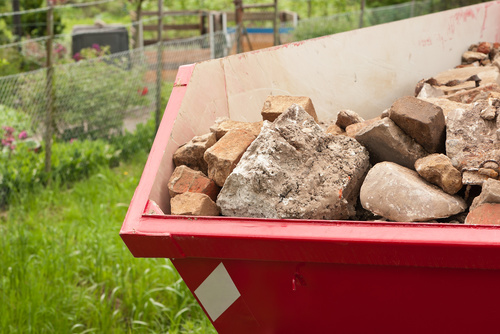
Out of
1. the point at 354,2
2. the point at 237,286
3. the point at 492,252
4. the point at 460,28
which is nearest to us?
the point at 492,252

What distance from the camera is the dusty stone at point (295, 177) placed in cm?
180

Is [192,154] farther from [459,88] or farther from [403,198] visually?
[459,88]

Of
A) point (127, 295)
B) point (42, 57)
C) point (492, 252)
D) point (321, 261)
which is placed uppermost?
point (492, 252)

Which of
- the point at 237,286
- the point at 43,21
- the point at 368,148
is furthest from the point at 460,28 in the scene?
the point at 43,21

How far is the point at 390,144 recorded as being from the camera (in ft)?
6.49

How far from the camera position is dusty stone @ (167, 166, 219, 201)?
6.46 ft

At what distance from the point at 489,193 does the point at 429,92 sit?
64.1 inches

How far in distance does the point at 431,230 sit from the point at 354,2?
14.9 meters

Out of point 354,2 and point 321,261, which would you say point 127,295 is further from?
point 354,2

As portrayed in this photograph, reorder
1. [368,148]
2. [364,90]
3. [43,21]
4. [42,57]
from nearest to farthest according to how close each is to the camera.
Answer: [368,148], [364,90], [42,57], [43,21]

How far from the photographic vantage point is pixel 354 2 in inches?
611

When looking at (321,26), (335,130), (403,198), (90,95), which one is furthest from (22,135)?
(321,26)

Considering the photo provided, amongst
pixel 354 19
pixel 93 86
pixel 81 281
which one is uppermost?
pixel 354 19

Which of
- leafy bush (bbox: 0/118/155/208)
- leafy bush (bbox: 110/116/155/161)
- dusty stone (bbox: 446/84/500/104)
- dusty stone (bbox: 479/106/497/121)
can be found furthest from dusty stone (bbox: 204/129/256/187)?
leafy bush (bbox: 110/116/155/161)
